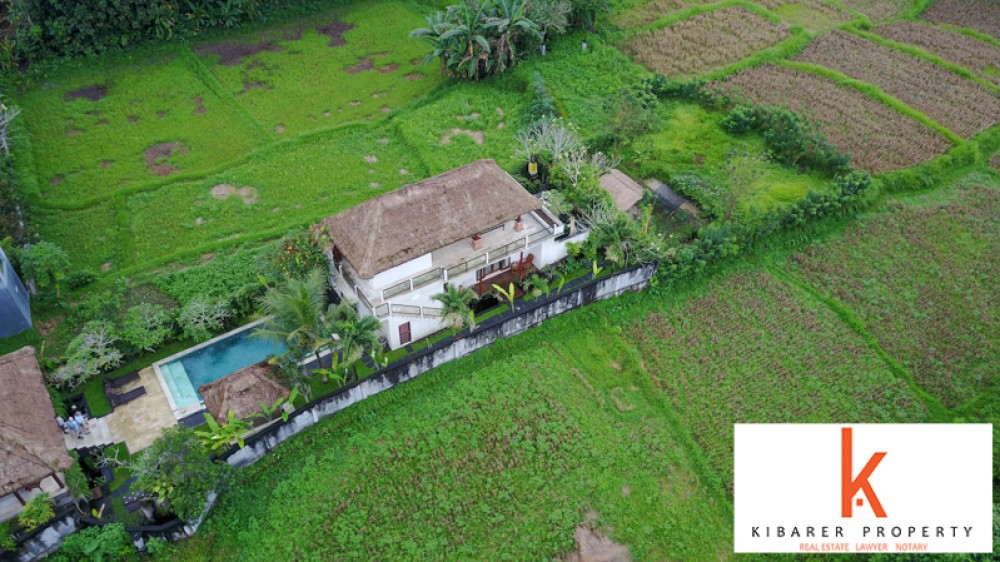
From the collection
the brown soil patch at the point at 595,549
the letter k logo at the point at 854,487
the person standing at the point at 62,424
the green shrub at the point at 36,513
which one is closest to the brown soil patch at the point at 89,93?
the person standing at the point at 62,424

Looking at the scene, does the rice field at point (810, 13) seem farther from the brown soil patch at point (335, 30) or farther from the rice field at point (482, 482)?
the rice field at point (482, 482)

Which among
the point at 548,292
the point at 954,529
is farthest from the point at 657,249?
the point at 954,529

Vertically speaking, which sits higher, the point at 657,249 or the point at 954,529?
the point at 657,249

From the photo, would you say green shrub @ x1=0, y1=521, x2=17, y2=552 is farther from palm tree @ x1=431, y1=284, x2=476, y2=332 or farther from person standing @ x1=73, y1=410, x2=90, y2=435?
palm tree @ x1=431, y1=284, x2=476, y2=332

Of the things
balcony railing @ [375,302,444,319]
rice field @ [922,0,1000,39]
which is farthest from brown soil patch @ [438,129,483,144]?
rice field @ [922,0,1000,39]

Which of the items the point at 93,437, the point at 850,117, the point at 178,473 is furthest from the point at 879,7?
the point at 93,437

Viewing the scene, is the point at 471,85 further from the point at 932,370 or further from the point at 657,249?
the point at 932,370

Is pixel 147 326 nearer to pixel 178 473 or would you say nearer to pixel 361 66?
pixel 178 473
